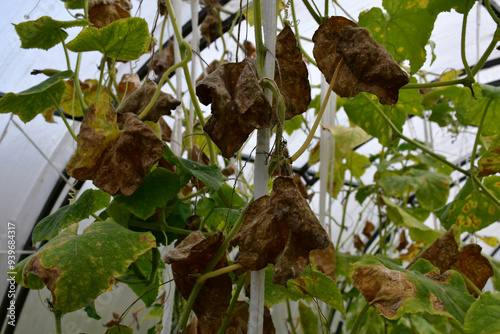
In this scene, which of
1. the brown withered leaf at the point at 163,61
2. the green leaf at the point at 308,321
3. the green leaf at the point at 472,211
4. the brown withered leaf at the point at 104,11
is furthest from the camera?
the green leaf at the point at 308,321

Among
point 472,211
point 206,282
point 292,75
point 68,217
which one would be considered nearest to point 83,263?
point 206,282

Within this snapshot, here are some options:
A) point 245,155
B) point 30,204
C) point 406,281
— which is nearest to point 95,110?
point 406,281

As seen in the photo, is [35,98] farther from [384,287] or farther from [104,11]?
[384,287]

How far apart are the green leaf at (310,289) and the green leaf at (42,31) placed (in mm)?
596

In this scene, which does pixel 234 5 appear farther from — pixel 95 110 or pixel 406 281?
pixel 406 281

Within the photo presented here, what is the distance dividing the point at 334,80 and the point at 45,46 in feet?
2.18

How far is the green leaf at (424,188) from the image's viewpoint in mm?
1666

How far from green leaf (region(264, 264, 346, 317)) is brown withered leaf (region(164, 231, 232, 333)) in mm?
112

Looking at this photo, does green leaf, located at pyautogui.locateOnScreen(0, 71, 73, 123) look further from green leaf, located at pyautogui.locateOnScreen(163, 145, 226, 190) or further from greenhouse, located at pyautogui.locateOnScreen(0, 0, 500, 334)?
green leaf, located at pyautogui.locateOnScreen(163, 145, 226, 190)

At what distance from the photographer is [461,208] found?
1143 mm

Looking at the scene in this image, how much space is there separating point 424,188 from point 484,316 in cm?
126

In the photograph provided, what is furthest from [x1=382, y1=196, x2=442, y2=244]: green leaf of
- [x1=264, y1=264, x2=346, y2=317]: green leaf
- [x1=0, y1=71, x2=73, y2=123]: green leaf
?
[x1=0, y1=71, x2=73, y2=123]: green leaf

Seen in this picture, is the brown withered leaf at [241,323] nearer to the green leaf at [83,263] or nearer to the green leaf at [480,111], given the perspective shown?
the green leaf at [83,263]

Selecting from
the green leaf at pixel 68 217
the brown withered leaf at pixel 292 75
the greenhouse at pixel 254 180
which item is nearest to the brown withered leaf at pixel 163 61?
the greenhouse at pixel 254 180
